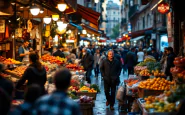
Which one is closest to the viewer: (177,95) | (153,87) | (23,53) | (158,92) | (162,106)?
(162,106)

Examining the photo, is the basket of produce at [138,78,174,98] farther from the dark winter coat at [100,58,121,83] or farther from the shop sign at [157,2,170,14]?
the shop sign at [157,2,170,14]

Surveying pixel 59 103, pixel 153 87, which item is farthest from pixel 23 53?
pixel 59 103

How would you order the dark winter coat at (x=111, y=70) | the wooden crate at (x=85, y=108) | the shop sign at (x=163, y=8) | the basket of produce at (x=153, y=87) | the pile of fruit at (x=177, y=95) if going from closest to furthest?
Result: the pile of fruit at (x=177, y=95) → the wooden crate at (x=85, y=108) → the basket of produce at (x=153, y=87) → the dark winter coat at (x=111, y=70) → the shop sign at (x=163, y=8)

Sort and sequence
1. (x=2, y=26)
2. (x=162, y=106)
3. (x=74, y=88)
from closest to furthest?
(x=162, y=106), (x=74, y=88), (x=2, y=26)

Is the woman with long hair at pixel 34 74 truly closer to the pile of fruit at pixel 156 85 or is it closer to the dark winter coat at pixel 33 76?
the dark winter coat at pixel 33 76

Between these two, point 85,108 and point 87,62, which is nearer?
point 85,108

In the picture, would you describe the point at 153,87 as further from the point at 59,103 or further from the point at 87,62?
the point at 87,62

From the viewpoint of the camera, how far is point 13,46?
741 inches

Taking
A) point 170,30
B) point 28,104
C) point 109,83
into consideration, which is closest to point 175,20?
point 170,30

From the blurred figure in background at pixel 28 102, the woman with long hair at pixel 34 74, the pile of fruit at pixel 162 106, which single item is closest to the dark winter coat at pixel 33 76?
the woman with long hair at pixel 34 74

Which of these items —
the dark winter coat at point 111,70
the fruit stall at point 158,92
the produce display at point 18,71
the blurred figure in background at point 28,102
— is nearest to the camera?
the blurred figure in background at point 28,102

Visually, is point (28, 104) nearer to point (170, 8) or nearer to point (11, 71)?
point (11, 71)

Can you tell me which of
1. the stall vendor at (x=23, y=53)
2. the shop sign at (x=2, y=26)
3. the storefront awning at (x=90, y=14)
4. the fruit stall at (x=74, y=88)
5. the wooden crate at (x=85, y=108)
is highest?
the storefront awning at (x=90, y=14)

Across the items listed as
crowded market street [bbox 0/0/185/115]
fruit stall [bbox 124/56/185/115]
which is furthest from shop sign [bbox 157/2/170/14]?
fruit stall [bbox 124/56/185/115]
